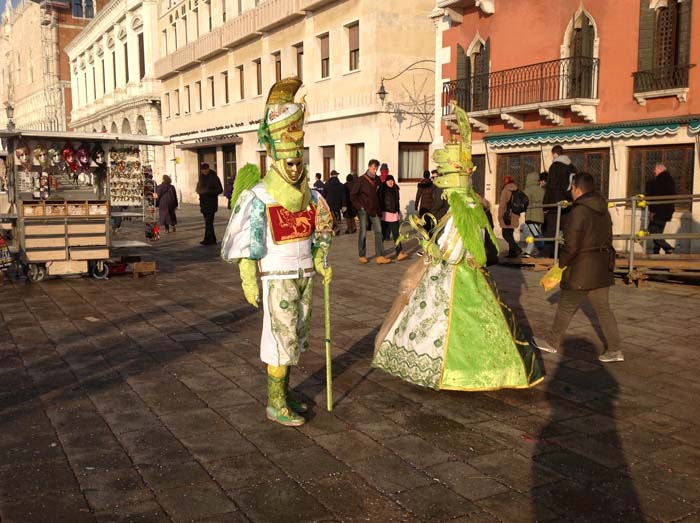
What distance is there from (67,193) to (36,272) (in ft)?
7.72

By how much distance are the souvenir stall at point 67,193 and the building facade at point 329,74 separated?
10767mm

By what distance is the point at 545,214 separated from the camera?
43.0 feet

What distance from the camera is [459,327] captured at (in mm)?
5113

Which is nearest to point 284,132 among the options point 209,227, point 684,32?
point 684,32

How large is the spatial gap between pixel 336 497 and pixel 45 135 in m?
9.44

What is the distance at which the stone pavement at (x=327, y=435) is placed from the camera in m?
3.52

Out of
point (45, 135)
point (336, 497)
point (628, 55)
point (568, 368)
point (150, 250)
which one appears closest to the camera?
point (336, 497)

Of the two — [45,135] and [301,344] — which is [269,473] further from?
[45,135]

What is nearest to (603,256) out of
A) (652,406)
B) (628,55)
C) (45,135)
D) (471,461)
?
(652,406)

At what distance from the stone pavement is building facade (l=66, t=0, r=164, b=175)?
32.3m

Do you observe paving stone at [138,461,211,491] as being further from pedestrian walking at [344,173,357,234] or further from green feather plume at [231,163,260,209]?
pedestrian walking at [344,173,357,234]

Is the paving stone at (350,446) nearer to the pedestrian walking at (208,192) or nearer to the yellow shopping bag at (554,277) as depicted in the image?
the yellow shopping bag at (554,277)

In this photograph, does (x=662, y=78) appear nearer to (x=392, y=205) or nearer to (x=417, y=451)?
(x=392, y=205)

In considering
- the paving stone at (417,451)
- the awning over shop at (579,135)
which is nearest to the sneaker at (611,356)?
the paving stone at (417,451)
